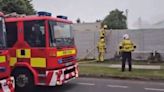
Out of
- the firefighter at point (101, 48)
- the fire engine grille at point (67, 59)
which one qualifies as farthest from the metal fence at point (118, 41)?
the fire engine grille at point (67, 59)

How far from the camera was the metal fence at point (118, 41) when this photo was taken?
19.4 metres

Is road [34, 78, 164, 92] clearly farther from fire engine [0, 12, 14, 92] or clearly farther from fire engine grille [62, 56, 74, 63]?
fire engine [0, 12, 14, 92]

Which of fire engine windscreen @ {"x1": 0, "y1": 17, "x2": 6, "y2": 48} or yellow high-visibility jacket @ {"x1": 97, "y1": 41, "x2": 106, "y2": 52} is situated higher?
fire engine windscreen @ {"x1": 0, "y1": 17, "x2": 6, "y2": 48}

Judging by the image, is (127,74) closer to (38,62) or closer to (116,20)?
(38,62)

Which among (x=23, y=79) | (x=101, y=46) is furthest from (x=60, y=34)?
(x=101, y=46)

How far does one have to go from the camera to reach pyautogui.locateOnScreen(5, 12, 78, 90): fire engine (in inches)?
400

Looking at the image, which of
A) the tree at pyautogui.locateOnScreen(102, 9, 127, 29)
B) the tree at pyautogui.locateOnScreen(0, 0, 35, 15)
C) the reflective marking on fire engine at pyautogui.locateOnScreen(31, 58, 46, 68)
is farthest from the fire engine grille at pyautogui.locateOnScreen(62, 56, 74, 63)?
the tree at pyautogui.locateOnScreen(102, 9, 127, 29)

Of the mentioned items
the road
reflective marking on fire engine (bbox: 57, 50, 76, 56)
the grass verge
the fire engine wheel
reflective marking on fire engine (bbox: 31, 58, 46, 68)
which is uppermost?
reflective marking on fire engine (bbox: 57, 50, 76, 56)

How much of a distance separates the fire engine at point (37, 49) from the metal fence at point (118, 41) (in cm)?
951

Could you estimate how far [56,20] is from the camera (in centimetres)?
1055

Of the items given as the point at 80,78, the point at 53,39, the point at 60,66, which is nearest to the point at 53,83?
the point at 60,66

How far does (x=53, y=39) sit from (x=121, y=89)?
276 cm

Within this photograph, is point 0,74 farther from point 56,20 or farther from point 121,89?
point 121,89

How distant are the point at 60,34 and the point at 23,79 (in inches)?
66.8
